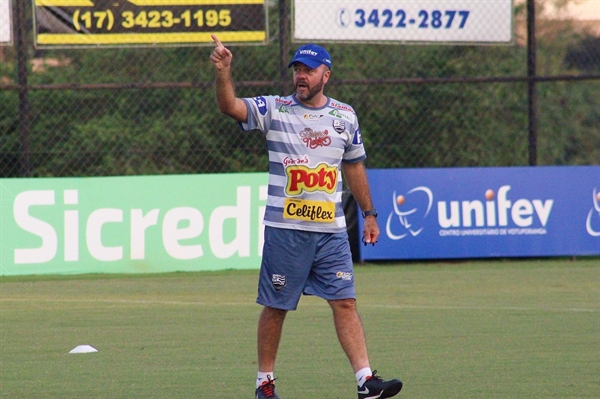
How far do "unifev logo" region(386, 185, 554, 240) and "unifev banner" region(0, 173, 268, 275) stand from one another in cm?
195

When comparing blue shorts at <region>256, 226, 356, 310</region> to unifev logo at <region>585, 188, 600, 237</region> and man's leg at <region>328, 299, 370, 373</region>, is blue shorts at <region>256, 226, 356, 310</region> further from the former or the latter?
unifev logo at <region>585, 188, 600, 237</region>

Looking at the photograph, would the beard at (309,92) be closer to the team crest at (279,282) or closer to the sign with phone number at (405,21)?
the team crest at (279,282)

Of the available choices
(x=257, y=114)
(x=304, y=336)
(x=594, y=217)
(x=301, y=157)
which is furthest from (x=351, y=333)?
(x=594, y=217)

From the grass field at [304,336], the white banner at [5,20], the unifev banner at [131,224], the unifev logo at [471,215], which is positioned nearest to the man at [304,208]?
the grass field at [304,336]

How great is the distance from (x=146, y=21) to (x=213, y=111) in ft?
15.6

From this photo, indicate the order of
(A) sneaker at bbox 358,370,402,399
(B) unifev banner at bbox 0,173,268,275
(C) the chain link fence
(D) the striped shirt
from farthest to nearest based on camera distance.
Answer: (C) the chain link fence → (B) unifev banner at bbox 0,173,268,275 → (D) the striped shirt → (A) sneaker at bbox 358,370,402,399

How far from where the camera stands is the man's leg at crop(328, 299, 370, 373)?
251 inches

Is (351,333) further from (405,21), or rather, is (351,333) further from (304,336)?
(405,21)

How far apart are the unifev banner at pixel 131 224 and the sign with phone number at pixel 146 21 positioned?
230cm

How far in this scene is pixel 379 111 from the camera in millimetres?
20984

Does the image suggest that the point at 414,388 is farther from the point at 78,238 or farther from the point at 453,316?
the point at 78,238

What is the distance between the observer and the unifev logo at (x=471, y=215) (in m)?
14.9

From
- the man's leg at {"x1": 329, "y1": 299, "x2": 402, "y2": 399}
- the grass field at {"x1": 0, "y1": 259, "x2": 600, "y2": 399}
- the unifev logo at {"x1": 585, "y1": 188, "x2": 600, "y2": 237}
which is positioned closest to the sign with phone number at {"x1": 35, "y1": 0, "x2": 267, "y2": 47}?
the grass field at {"x1": 0, "y1": 259, "x2": 600, "y2": 399}

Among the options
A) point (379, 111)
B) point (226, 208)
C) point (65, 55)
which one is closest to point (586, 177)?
point (226, 208)
